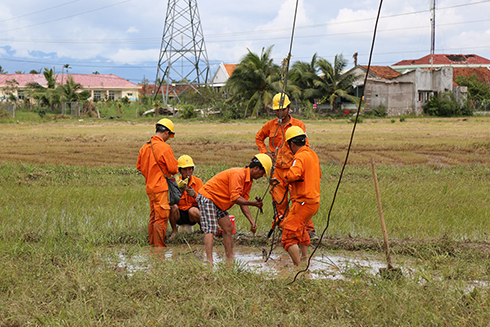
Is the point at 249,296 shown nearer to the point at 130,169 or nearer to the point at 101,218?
the point at 101,218

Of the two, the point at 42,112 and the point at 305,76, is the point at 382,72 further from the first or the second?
the point at 42,112

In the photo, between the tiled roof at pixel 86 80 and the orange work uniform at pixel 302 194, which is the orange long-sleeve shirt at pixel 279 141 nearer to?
the orange work uniform at pixel 302 194

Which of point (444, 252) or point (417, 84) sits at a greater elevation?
point (417, 84)

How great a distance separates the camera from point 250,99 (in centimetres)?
3469

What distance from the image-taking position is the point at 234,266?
441 cm

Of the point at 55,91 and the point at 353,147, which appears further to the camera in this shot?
the point at 55,91

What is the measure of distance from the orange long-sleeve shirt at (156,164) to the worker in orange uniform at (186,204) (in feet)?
1.39

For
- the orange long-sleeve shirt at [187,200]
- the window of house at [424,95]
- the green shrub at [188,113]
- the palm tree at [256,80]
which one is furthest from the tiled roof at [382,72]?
the orange long-sleeve shirt at [187,200]

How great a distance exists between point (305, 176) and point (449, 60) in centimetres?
6421

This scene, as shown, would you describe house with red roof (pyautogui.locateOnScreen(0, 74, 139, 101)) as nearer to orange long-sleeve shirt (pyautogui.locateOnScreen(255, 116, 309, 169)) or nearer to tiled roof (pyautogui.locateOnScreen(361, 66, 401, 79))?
tiled roof (pyautogui.locateOnScreen(361, 66, 401, 79))

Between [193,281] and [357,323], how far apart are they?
149cm

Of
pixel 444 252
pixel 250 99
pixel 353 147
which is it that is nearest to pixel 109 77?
pixel 250 99

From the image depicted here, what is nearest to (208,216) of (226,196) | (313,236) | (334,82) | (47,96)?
(226,196)

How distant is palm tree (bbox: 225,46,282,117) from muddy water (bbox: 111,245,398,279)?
28.3 meters
